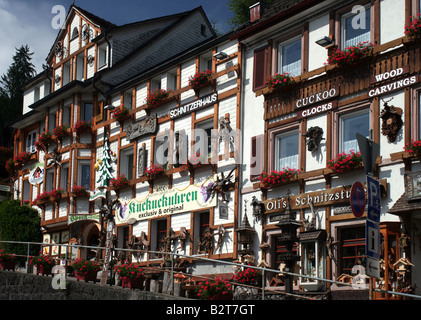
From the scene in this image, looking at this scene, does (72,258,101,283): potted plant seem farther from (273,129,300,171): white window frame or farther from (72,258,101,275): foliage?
(273,129,300,171): white window frame

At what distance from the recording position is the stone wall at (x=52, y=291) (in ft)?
55.5

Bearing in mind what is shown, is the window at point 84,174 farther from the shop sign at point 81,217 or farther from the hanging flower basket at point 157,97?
the hanging flower basket at point 157,97

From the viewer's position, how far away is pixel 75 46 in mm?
34781

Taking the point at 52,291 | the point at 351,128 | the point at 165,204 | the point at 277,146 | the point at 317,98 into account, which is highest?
the point at 317,98

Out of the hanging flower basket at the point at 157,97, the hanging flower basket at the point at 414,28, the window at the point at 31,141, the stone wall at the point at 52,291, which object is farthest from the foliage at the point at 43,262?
the window at the point at 31,141

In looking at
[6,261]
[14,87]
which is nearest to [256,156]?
[6,261]

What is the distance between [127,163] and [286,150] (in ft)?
32.0

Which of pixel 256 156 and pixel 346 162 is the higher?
pixel 256 156

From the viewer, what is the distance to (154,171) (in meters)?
26.1

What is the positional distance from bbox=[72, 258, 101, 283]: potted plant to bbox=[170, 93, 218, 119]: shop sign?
23.6ft

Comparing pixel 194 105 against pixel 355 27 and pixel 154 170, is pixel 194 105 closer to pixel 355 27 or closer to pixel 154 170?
pixel 154 170

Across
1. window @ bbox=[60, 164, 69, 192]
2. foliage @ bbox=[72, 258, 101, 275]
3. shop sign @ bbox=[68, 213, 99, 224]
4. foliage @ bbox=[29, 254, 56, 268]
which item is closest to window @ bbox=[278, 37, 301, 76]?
foliage @ bbox=[72, 258, 101, 275]
